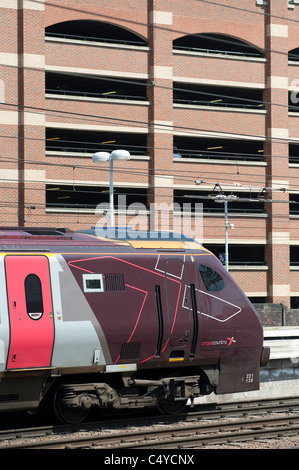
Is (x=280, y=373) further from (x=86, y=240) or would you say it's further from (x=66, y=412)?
(x=86, y=240)

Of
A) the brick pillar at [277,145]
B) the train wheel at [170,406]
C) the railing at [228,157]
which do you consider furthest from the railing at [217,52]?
the train wheel at [170,406]

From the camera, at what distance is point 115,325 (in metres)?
16.0

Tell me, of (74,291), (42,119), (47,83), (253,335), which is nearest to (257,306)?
(42,119)

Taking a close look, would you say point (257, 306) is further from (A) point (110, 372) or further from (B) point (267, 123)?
(A) point (110, 372)

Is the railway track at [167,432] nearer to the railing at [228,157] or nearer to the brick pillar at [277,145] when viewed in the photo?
the brick pillar at [277,145]

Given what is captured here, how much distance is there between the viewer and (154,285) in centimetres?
1675

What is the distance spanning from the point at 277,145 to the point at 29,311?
43568mm

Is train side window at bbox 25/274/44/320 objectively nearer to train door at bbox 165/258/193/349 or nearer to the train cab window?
the train cab window

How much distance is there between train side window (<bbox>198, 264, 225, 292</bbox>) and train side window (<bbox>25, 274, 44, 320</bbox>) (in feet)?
13.0

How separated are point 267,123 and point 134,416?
41.3 metres

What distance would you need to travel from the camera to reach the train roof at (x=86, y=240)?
15617 millimetres

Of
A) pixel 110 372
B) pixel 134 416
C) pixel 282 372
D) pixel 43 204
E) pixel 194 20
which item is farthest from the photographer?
pixel 194 20

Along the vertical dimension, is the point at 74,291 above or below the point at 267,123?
below

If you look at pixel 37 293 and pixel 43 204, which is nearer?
pixel 37 293
